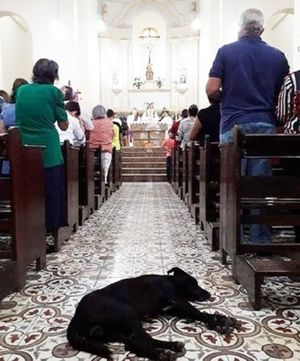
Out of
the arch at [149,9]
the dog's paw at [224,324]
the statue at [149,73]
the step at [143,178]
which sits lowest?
the step at [143,178]

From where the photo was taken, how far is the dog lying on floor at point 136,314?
160 centimetres

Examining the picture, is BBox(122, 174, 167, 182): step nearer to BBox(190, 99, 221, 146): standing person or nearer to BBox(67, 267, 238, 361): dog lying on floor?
BBox(190, 99, 221, 146): standing person

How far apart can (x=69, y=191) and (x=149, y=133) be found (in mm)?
10782

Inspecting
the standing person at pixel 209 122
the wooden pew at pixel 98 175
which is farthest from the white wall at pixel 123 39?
the standing person at pixel 209 122

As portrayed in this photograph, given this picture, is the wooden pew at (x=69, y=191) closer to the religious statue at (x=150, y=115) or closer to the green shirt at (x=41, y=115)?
the green shirt at (x=41, y=115)

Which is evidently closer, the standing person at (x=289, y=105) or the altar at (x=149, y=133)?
the standing person at (x=289, y=105)

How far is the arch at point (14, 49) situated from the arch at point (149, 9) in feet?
20.6

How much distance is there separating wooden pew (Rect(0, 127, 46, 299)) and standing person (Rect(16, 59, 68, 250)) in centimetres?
42

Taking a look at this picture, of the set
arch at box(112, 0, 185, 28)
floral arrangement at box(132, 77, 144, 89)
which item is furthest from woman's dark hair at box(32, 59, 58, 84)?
arch at box(112, 0, 185, 28)

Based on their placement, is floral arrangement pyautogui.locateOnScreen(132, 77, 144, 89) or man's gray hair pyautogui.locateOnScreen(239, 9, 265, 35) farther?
floral arrangement pyautogui.locateOnScreen(132, 77, 144, 89)

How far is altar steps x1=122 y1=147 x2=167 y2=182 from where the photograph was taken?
11.3 metres

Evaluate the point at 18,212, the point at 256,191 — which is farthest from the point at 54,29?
the point at 256,191

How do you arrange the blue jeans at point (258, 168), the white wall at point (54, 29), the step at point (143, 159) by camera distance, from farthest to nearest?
the step at point (143, 159), the white wall at point (54, 29), the blue jeans at point (258, 168)

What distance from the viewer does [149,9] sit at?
1806 centimetres
